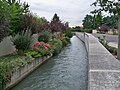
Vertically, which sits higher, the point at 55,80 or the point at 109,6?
the point at 109,6

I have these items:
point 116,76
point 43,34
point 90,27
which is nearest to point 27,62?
point 116,76

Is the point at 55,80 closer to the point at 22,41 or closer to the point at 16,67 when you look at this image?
the point at 16,67

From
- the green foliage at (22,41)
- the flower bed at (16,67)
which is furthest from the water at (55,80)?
the green foliage at (22,41)

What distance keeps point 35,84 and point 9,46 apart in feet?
17.4

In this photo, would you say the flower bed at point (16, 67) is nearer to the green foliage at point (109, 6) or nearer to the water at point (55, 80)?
the water at point (55, 80)

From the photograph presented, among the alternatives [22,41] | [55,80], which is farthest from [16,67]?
[22,41]

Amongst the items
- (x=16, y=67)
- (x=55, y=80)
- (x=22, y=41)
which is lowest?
(x=55, y=80)

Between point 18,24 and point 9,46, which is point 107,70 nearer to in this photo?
point 9,46

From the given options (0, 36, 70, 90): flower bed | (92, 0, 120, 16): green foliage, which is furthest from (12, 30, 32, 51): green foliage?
(92, 0, 120, 16): green foliage

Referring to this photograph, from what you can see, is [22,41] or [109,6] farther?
[22,41]

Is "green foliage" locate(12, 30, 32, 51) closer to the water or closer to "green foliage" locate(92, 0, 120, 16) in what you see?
the water

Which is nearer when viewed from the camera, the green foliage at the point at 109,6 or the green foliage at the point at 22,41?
the green foliage at the point at 109,6

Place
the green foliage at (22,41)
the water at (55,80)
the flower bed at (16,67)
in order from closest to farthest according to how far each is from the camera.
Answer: the flower bed at (16,67), the water at (55,80), the green foliage at (22,41)

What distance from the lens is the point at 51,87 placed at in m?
9.01
